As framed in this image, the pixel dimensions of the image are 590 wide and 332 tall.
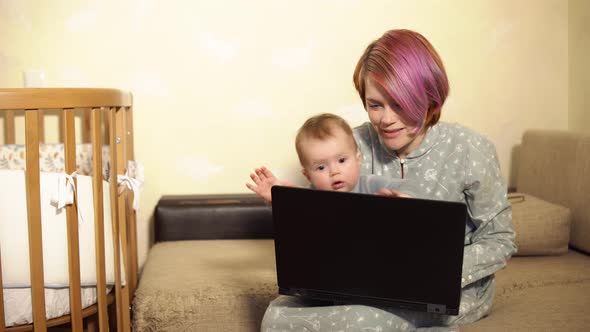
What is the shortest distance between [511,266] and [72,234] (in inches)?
52.1

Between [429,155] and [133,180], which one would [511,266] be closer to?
[429,155]

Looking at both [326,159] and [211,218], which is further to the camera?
Answer: [211,218]

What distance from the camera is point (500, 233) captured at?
5.37ft

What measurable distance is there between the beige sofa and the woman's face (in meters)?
0.47

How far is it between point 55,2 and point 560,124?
199cm

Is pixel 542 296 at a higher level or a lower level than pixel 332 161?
lower

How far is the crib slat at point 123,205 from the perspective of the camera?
1921mm

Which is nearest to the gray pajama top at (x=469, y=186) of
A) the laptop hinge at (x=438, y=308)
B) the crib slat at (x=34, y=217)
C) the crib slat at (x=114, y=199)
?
the laptop hinge at (x=438, y=308)

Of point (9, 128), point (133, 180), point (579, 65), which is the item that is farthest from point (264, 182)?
point (579, 65)

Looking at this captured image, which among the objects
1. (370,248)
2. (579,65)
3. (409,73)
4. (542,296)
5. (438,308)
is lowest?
(542,296)

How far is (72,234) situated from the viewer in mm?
1683

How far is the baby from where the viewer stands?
147cm

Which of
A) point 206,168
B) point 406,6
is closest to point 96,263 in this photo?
point 206,168

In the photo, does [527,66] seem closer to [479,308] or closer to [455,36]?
[455,36]
